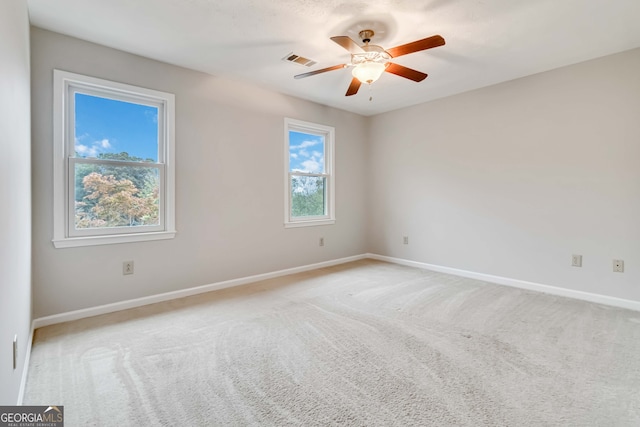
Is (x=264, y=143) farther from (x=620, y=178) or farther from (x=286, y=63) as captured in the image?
(x=620, y=178)

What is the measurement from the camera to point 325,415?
5.12 ft

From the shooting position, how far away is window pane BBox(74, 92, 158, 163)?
2824mm

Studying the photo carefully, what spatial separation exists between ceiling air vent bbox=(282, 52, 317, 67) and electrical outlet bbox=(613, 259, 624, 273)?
3.69 metres

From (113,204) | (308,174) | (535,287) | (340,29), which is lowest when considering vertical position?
(535,287)

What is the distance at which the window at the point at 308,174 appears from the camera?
4422mm

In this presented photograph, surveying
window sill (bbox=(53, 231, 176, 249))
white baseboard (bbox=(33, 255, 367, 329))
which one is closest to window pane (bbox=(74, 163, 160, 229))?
window sill (bbox=(53, 231, 176, 249))

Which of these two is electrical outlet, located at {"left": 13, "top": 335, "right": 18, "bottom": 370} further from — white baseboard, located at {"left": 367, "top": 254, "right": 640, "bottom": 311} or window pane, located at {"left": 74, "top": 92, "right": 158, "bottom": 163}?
white baseboard, located at {"left": 367, "top": 254, "right": 640, "bottom": 311}

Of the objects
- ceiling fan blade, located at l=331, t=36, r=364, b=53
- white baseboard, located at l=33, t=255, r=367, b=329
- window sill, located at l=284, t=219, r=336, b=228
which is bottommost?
white baseboard, located at l=33, t=255, r=367, b=329

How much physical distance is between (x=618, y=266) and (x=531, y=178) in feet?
3.94

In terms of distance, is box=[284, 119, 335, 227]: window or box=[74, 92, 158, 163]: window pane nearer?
box=[74, 92, 158, 163]: window pane

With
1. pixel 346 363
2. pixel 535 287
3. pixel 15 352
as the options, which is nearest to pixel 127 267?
pixel 15 352

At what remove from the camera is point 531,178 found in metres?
3.63

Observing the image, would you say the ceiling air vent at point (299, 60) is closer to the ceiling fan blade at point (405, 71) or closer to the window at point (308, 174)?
the ceiling fan blade at point (405, 71)

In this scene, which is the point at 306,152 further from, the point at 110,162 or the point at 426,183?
the point at 110,162
